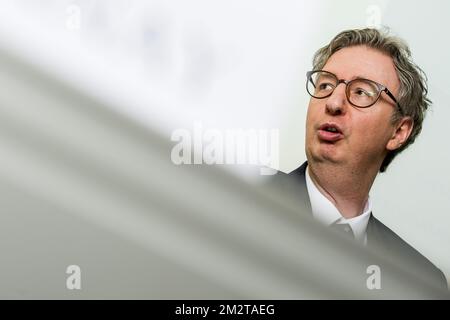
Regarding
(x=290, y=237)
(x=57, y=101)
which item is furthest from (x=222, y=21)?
(x=290, y=237)

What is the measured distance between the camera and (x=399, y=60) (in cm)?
177

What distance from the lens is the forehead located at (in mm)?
1735

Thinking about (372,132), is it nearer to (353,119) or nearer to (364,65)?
(353,119)

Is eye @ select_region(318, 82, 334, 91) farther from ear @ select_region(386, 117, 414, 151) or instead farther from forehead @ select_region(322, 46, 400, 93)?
ear @ select_region(386, 117, 414, 151)

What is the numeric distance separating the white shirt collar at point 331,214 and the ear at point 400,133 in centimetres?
17

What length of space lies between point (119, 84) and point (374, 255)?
0.87 metres

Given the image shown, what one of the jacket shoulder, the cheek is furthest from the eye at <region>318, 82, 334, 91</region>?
the jacket shoulder

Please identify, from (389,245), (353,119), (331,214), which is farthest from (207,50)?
(389,245)

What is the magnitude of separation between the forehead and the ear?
9 centimetres

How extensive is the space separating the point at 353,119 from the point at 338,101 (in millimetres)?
65

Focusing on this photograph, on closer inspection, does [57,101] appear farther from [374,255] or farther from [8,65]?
[374,255]

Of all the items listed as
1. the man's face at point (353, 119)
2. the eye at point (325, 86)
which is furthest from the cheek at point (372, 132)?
the eye at point (325, 86)

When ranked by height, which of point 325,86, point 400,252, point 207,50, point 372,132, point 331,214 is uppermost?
point 207,50
